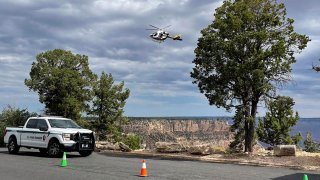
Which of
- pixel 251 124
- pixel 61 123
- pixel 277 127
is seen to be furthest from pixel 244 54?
pixel 277 127

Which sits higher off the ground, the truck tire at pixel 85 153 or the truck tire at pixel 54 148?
the truck tire at pixel 54 148

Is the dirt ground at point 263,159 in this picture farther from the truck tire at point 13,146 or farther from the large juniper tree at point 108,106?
the large juniper tree at point 108,106

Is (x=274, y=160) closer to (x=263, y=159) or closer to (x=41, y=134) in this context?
(x=263, y=159)

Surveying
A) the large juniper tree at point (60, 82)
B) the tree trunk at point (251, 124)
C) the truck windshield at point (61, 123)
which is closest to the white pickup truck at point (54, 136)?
the truck windshield at point (61, 123)

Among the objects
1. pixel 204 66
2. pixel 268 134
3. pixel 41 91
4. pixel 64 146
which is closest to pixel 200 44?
pixel 204 66

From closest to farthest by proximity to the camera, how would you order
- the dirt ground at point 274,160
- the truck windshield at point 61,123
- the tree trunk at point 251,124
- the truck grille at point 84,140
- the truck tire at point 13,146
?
the dirt ground at point 274,160 → the truck grille at point 84,140 → the tree trunk at point 251,124 → the truck windshield at point 61,123 → the truck tire at point 13,146

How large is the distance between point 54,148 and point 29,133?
2.10m

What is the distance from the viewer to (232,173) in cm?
1487

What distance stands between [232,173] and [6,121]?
26062 millimetres

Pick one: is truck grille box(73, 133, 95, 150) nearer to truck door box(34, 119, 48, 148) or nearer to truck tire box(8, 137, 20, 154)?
truck door box(34, 119, 48, 148)

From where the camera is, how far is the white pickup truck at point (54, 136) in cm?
2075

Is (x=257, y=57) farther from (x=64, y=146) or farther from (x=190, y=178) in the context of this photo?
(x=64, y=146)

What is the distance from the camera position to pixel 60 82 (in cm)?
3647

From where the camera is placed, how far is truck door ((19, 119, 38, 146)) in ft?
73.0
